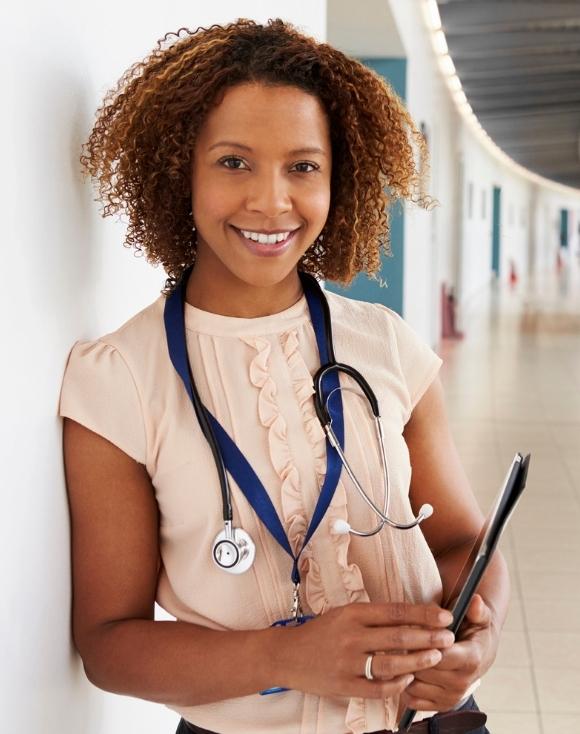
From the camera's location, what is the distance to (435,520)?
1.58m

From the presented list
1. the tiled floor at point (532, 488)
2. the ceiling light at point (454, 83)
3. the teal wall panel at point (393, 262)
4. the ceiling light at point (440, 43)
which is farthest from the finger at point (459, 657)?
the ceiling light at point (454, 83)

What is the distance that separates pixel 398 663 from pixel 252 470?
0.31 metres

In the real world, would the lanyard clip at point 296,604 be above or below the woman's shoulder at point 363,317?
below

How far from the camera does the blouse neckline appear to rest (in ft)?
4.75

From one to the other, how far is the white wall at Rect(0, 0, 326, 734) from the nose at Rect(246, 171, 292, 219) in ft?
0.80

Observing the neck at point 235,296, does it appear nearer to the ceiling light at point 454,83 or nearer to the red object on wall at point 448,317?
the ceiling light at point 454,83

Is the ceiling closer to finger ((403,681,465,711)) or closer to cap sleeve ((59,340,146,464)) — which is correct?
cap sleeve ((59,340,146,464))

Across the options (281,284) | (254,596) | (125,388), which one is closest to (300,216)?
(281,284)

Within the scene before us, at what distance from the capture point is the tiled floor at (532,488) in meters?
3.84

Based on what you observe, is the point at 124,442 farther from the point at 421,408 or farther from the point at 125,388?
the point at 421,408

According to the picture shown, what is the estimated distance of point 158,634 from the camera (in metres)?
1.29

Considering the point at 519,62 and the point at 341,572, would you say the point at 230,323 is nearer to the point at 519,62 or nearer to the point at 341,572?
the point at 341,572

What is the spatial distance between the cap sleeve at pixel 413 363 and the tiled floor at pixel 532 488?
95.5 inches

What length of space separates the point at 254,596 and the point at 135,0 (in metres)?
0.97
